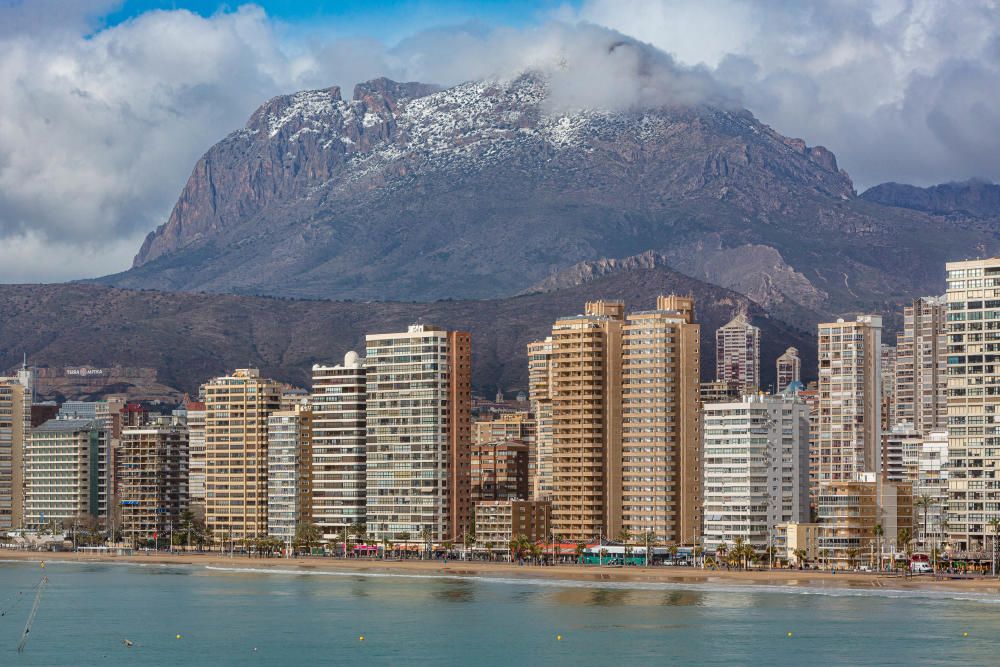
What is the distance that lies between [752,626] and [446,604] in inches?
1439

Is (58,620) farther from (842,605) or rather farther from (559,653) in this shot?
(842,605)

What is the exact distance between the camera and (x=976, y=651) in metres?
154

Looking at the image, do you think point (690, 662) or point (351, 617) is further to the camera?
point (351, 617)

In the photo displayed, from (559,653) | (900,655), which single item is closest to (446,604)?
(559,653)

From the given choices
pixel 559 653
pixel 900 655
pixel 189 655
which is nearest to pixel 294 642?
pixel 189 655

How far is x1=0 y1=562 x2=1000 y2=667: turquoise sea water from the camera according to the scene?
155 meters

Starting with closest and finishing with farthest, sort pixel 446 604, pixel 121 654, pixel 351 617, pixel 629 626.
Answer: pixel 121 654, pixel 629 626, pixel 351 617, pixel 446 604

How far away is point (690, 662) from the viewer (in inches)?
5906

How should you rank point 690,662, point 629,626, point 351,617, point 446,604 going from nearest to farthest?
1. point 690,662
2. point 629,626
3. point 351,617
4. point 446,604

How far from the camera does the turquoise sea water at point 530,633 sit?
154625 mm

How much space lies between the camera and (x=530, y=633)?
17088 cm

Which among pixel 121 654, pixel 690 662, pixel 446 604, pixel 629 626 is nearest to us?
pixel 690 662

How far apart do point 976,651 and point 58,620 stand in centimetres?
8757

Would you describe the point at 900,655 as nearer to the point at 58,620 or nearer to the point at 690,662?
the point at 690,662
